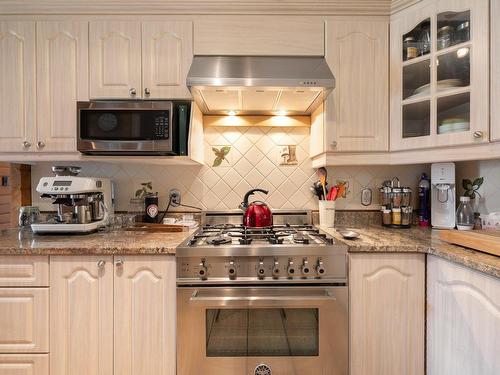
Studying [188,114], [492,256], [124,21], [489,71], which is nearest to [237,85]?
[188,114]

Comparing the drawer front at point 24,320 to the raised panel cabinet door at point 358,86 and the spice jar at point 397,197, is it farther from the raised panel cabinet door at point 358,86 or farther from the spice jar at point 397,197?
the spice jar at point 397,197

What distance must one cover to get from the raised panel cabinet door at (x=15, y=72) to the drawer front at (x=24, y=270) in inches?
27.7

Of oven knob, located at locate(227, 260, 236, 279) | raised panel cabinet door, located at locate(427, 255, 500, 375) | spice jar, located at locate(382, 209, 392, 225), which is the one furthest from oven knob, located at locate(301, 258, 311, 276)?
spice jar, located at locate(382, 209, 392, 225)

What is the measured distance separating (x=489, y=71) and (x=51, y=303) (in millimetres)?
2238

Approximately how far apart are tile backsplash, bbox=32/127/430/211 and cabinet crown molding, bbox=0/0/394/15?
70 centimetres

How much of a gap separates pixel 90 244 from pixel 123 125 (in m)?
0.64

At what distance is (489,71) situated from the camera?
1.30m

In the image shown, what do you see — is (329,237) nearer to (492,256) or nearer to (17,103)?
(492,256)

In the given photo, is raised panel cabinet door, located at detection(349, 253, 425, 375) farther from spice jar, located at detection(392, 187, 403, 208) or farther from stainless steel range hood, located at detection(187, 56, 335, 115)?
stainless steel range hood, located at detection(187, 56, 335, 115)

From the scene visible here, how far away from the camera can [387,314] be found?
1.32 metres

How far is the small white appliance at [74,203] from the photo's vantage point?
1522 mm

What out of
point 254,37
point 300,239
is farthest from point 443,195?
point 254,37

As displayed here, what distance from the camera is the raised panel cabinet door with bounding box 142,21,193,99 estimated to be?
64.4 inches

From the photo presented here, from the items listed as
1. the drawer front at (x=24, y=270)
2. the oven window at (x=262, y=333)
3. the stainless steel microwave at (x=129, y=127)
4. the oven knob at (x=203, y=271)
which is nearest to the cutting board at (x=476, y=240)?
the oven window at (x=262, y=333)
